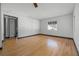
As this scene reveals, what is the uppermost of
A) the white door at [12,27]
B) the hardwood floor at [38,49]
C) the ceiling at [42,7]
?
the ceiling at [42,7]

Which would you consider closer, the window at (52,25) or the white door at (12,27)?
the white door at (12,27)

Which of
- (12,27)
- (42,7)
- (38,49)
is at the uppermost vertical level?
(42,7)

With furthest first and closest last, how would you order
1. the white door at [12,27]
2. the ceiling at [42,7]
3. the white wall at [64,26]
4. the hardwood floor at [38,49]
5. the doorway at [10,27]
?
1. the white door at [12,27]
2. the doorway at [10,27]
3. the white wall at [64,26]
4. the ceiling at [42,7]
5. the hardwood floor at [38,49]

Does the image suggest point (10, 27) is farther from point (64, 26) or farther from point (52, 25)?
Answer: point (64, 26)

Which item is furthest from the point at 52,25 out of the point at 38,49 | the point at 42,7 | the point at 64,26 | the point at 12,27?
the point at 38,49

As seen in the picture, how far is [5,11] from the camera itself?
4914 millimetres

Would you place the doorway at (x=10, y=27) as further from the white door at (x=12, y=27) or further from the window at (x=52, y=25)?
the window at (x=52, y=25)

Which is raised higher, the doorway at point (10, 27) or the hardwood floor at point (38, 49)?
the doorway at point (10, 27)

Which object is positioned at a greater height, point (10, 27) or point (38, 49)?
point (10, 27)

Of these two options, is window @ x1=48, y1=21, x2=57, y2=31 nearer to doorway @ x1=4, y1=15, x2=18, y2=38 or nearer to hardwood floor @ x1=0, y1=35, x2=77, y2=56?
hardwood floor @ x1=0, y1=35, x2=77, y2=56

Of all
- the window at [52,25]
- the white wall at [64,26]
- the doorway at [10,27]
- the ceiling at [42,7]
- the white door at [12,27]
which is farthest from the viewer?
the window at [52,25]

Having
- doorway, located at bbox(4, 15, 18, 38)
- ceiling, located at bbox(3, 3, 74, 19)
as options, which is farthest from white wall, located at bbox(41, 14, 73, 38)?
doorway, located at bbox(4, 15, 18, 38)

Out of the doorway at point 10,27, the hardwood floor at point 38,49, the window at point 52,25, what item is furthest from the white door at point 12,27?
the window at point 52,25

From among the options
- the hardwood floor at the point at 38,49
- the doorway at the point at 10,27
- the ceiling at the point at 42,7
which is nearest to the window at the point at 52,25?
the ceiling at the point at 42,7
